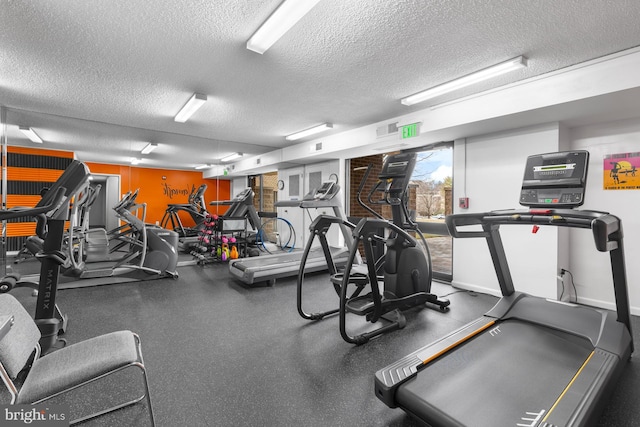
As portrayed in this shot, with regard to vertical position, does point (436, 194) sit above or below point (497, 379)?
above

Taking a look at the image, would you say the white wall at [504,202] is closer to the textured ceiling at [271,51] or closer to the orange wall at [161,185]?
the textured ceiling at [271,51]

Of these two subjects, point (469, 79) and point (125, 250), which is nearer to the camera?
point (469, 79)

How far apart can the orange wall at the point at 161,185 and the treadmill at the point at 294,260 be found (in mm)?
2231

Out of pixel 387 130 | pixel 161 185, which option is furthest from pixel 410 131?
pixel 161 185

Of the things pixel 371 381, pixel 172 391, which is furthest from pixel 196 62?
pixel 371 381

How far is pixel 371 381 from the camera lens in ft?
6.74

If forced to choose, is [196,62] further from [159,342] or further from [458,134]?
[458,134]

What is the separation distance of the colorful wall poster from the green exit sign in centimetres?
229

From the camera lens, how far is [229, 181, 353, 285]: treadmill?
380 cm

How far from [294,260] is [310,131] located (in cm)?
257

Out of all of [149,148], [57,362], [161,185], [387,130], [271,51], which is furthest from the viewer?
[149,148]

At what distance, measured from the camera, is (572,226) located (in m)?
1.96

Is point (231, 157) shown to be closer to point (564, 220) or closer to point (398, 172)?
point (398, 172)

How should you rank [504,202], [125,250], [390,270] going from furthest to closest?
[125,250], [504,202], [390,270]
